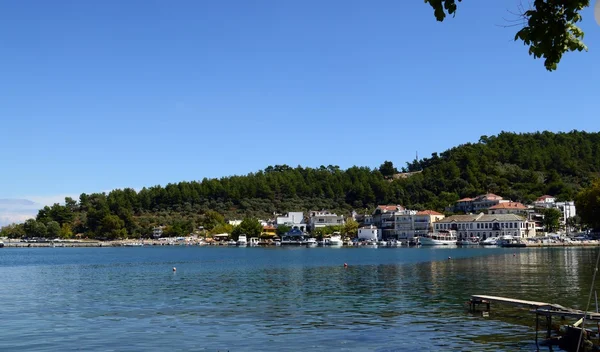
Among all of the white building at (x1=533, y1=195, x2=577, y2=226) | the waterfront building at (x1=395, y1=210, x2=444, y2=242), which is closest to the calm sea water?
the waterfront building at (x1=395, y1=210, x2=444, y2=242)

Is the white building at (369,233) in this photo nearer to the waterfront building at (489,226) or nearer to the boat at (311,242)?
the boat at (311,242)

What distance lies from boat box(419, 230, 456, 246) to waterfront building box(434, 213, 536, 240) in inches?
117

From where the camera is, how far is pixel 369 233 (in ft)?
572

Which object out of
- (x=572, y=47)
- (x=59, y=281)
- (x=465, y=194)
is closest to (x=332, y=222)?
(x=465, y=194)

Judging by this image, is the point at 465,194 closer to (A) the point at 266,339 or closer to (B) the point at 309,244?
(B) the point at 309,244

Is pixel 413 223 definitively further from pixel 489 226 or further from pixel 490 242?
pixel 490 242

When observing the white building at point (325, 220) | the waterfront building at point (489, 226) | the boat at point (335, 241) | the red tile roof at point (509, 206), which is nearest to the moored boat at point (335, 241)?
the boat at point (335, 241)

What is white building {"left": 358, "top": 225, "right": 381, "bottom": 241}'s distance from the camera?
568 feet

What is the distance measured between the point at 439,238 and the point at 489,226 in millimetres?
12982

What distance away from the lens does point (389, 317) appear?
30.1 meters

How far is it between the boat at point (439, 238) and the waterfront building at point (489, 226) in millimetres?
2965

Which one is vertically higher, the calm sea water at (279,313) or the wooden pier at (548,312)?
the wooden pier at (548,312)

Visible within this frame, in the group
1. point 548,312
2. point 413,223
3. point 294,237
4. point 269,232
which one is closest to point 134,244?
point 269,232

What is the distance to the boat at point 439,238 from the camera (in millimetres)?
148750
